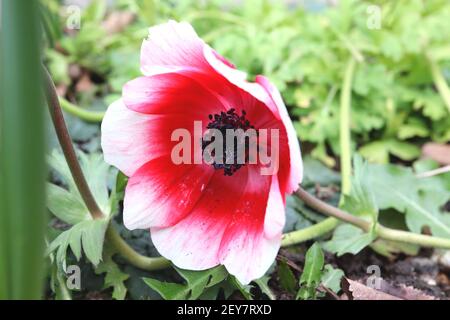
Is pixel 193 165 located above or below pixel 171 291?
above

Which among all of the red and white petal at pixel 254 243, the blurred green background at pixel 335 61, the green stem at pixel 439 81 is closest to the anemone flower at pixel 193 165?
the red and white petal at pixel 254 243

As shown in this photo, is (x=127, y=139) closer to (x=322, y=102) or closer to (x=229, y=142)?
(x=229, y=142)

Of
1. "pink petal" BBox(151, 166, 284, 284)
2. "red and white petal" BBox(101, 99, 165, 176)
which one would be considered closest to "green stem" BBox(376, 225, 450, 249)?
"pink petal" BBox(151, 166, 284, 284)

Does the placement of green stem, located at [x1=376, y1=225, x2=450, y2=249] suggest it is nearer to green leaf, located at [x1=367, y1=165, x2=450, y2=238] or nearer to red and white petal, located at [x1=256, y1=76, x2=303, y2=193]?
green leaf, located at [x1=367, y1=165, x2=450, y2=238]

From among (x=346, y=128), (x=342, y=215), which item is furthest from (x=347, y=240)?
(x=346, y=128)

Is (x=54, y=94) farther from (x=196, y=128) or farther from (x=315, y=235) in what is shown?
(x=315, y=235)

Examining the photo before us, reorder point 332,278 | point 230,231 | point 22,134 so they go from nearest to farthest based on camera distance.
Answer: point 22,134, point 230,231, point 332,278
